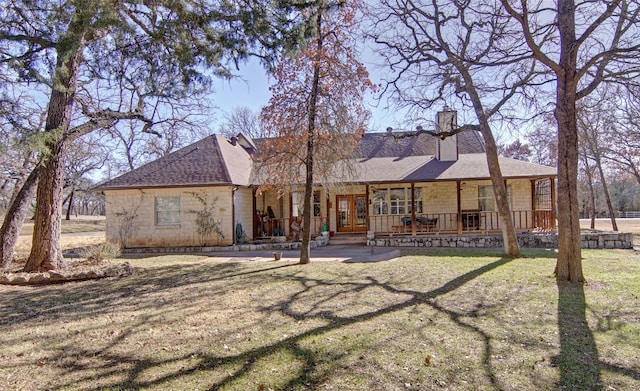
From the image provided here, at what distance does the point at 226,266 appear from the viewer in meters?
10.4

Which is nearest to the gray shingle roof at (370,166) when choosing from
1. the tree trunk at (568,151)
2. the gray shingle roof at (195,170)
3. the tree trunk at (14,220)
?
the gray shingle roof at (195,170)

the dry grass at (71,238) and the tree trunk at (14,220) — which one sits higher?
the tree trunk at (14,220)

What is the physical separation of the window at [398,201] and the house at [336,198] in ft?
0.15

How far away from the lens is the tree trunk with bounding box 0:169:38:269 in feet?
32.6

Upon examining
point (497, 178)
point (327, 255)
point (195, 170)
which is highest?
point (195, 170)

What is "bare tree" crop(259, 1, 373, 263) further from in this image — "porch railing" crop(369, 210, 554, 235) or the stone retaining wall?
"porch railing" crop(369, 210, 554, 235)

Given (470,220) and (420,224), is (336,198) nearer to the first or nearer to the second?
(420,224)

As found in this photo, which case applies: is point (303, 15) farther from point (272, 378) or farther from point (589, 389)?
point (589, 389)

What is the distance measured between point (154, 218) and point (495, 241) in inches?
551

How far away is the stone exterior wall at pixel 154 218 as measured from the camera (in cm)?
1485

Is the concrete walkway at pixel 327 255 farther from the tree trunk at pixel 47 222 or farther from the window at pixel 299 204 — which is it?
the tree trunk at pixel 47 222

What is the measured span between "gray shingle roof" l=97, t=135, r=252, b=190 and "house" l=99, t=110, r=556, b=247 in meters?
0.05

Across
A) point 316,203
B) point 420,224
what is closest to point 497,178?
point 420,224

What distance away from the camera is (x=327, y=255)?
12.4 meters
